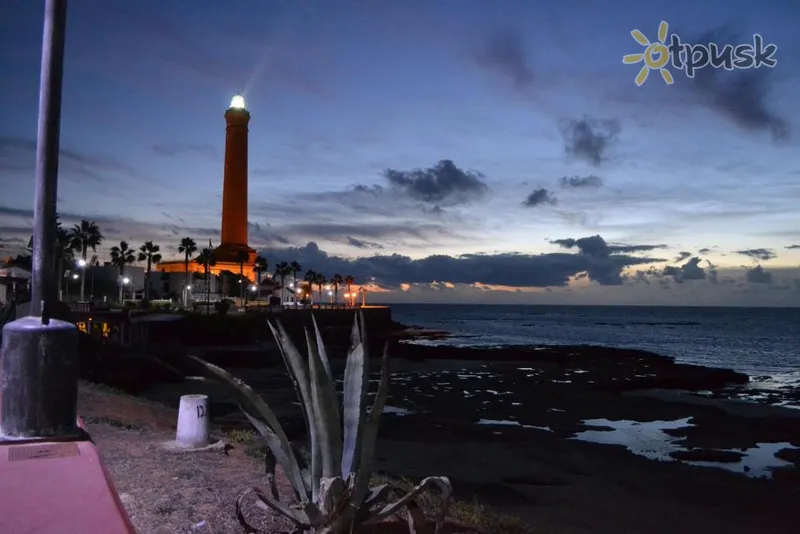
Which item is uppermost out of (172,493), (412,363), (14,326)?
(14,326)

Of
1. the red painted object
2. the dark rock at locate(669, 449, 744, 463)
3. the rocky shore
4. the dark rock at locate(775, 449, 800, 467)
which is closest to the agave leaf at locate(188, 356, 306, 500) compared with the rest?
the red painted object

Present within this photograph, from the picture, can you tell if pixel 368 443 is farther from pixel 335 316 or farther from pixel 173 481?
pixel 335 316

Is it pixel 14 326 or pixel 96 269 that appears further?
pixel 96 269

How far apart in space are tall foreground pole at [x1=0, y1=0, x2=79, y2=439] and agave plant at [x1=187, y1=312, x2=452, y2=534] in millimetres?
967

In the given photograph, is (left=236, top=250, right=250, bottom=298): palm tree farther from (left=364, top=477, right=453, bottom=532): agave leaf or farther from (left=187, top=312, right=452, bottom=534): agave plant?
(left=364, top=477, right=453, bottom=532): agave leaf

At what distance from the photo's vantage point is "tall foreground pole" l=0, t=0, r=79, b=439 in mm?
4078

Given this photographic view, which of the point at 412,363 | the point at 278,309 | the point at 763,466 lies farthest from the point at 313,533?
the point at 278,309

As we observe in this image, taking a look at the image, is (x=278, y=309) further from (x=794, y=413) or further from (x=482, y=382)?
(x=794, y=413)

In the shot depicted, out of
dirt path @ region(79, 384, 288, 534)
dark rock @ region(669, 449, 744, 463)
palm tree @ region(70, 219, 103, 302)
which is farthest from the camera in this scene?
palm tree @ region(70, 219, 103, 302)

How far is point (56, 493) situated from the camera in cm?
365

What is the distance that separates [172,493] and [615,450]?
14.5 m

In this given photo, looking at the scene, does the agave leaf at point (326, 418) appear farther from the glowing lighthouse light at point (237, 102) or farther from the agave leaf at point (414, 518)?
the glowing lighthouse light at point (237, 102)

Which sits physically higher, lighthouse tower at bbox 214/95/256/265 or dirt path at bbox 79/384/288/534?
lighthouse tower at bbox 214/95/256/265

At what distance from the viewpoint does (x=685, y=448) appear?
59.0 ft
